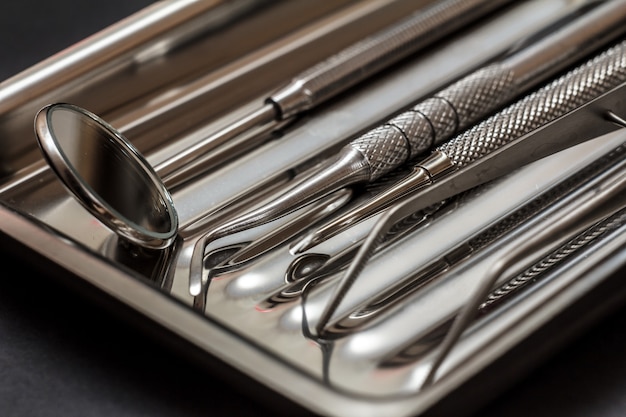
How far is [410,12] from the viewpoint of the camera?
86cm

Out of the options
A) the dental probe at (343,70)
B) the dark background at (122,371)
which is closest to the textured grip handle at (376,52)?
the dental probe at (343,70)

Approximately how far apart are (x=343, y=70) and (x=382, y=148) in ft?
0.40

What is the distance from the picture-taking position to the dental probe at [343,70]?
0.72m

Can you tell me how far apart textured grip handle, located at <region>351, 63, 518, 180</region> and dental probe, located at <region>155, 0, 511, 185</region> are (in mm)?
74

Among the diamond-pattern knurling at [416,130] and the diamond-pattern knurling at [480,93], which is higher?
the diamond-pattern knurling at [480,93]

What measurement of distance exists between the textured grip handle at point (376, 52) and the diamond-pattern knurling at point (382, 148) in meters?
0.08

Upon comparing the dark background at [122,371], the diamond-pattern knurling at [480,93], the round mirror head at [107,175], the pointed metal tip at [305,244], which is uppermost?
the diamond-pattern knurling at [480,93]

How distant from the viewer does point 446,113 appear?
2.37ft

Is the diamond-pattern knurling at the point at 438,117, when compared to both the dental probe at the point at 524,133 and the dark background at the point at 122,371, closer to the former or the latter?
the dental probe at the point at 524,133

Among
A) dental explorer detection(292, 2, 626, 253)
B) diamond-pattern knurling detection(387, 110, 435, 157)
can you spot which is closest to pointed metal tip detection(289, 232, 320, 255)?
dental explorer detection(292, 2, 626, 253)

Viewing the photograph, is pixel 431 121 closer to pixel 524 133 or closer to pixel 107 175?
pixel 524 133

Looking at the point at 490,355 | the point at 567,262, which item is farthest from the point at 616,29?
the point at 490,355

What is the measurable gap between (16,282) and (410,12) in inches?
15.6

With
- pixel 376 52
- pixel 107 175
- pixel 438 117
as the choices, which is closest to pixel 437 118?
pixel 438 117
